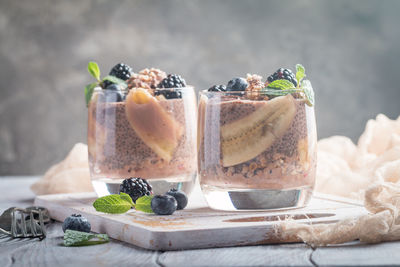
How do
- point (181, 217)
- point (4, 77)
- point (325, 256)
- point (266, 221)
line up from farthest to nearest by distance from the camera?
point (4, 77) < point (181, 217) < point (266, 221) < point (325, 256)

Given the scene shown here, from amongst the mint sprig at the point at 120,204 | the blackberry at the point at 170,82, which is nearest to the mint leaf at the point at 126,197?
the mint sprig at the point at 120,204

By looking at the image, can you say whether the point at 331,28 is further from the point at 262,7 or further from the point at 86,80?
the point at 86,80

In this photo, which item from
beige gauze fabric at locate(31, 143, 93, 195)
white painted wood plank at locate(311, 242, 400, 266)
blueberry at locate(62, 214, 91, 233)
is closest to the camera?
white painted wood plank at locate(311, 242, 400, 266)

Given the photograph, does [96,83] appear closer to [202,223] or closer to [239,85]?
[239,85]

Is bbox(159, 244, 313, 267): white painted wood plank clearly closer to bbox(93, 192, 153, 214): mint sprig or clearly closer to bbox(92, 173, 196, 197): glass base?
bbox(93, 192, 153, 214): mint sprig

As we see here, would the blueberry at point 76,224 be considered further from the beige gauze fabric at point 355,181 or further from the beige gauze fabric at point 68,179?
the beige gauze fabric at point 68,179

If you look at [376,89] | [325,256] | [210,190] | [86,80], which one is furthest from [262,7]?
[325,256]

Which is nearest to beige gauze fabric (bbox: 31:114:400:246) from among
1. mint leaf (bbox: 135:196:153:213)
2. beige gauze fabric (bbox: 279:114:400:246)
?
beige gauze fabric (bbox: 279:114:400:246)
